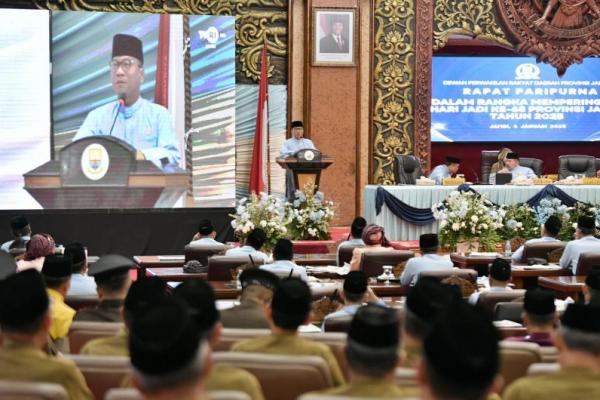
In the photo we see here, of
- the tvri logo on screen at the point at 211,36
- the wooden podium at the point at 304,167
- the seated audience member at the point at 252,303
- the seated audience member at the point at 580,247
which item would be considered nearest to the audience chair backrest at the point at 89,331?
the seated audience member at the point at 252,303

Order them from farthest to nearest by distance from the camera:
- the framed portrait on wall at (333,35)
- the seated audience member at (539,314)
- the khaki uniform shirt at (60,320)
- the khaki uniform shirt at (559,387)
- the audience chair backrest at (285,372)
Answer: the framed portrait on wall at (333,35) → the khaki uniform shirt at (60,320) → the seated audience member at (539,314) → the audience chair backrest at (285,372) → the khaki uniform shirt at (559,387)

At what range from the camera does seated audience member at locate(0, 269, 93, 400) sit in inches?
126

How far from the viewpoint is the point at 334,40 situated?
14938 millimetres

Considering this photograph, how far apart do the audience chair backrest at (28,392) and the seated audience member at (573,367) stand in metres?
1.30

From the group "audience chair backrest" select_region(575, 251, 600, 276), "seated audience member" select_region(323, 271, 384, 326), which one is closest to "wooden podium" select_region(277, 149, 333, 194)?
"audience chair backrest" select_region(575, 251, 600, 276)

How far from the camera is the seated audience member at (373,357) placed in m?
2.92

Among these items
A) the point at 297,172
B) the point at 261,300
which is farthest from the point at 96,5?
the point at 261,300

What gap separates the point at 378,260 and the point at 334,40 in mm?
7032

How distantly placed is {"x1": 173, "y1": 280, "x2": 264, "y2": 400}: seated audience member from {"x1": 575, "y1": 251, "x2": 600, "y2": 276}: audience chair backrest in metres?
5.72

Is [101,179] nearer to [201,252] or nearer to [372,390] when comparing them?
[201,252]

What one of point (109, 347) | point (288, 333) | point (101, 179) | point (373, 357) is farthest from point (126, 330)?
point (101, 179)

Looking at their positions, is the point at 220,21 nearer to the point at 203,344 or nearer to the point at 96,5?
the point at 96,5

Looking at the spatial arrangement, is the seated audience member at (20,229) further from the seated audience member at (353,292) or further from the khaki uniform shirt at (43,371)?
the khaki uniform shirt at (43,371)

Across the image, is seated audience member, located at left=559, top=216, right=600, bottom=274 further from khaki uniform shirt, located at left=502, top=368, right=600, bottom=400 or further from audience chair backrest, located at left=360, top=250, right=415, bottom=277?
khaki uniform shirt, located at left=502, top=368, right=600, bottom=400
